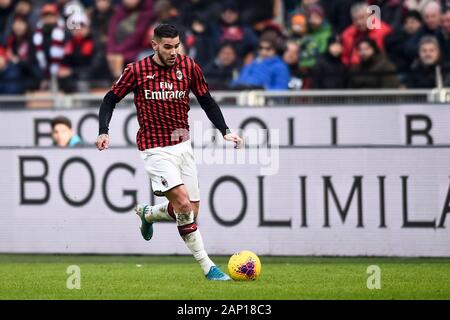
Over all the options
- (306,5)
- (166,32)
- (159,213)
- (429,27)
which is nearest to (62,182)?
(159,213)

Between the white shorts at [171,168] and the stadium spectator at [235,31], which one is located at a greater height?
the stadium spectator at [235,31]

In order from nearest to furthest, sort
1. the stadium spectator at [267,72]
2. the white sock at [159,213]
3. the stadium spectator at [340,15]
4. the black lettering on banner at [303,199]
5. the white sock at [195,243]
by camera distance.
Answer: the white sock at [195,243] < the white sock at [159,213] < the black lettering on banner at [303,199] < the stadium spectator at [267,72] < the stadium spectator at [340,15]

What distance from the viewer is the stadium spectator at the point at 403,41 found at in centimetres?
1806

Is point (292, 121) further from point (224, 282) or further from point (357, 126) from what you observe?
point (224, 282)

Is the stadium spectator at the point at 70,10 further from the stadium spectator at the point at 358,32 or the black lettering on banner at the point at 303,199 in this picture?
the black lettering on banner at the point at 303,199

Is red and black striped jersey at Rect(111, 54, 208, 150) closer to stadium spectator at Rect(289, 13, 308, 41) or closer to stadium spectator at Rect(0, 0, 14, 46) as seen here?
stadium spectator at Rect(289, 13, 308, 41)

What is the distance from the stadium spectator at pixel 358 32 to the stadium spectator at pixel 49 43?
15.7ft

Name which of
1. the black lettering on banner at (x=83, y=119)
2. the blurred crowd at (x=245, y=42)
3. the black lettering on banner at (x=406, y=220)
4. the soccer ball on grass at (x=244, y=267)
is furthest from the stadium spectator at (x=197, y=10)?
the soccer ball on grass at (x=244, y=267)

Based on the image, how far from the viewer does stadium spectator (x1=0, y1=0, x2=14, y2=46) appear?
74.6ft

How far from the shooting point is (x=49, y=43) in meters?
20.6

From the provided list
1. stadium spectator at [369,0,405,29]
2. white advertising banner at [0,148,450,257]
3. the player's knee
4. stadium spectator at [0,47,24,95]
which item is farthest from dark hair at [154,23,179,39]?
stadium spectator at [0,47,24,95]

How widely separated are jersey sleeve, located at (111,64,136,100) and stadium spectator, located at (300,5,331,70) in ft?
23.1
